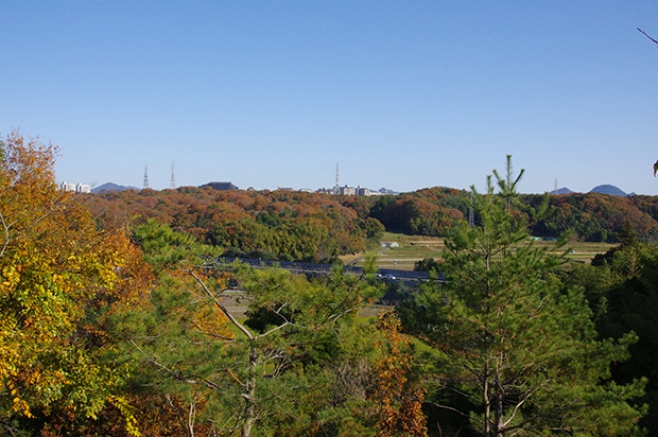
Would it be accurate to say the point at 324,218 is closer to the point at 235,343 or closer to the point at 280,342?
the point at 235,343

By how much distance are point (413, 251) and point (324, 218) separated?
708 cm

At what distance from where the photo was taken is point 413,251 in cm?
4203

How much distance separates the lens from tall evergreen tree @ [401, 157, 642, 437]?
21.7 ft

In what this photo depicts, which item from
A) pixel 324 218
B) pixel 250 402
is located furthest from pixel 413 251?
pixel 250 402

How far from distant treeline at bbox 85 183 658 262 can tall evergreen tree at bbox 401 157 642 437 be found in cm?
2629

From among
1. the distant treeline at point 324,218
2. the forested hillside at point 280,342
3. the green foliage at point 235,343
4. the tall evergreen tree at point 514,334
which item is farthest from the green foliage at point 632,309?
the distant treeline at point 324,218

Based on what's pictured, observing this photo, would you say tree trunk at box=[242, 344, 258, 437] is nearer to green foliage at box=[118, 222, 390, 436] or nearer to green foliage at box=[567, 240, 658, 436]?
green foliage at box=[118, 222, 390, 436]

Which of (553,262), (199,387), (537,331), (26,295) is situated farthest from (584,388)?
(26,295)

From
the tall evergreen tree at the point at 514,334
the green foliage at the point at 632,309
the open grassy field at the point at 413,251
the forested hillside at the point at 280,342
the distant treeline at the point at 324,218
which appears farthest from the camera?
the distant treeline at the point at 324,218

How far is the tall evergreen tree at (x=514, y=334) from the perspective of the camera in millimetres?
6609

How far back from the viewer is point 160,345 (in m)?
5.57

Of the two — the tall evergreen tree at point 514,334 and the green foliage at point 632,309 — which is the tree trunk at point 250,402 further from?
the green foliage at point 632,309

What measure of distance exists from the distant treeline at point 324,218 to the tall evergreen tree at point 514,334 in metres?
26.3

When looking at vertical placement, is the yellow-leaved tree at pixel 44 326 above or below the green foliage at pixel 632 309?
above
